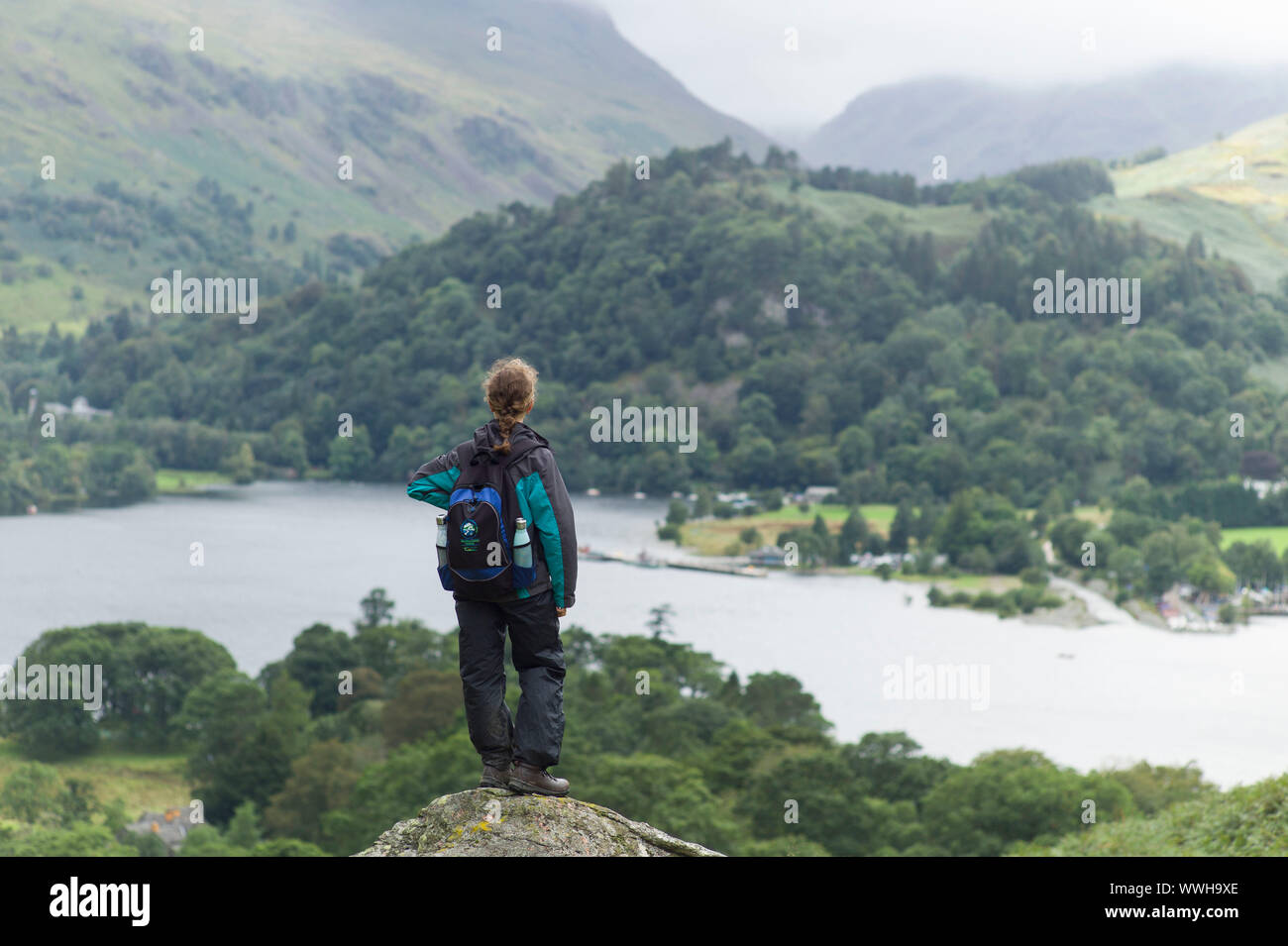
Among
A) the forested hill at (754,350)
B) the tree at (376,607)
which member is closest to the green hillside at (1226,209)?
the forested hill at (754,350)

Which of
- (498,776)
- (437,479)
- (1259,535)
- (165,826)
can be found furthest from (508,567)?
(1259,535)

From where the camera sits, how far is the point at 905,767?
37.1 meters

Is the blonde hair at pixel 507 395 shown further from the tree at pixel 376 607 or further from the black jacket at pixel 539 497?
the tree at pixel 376 607

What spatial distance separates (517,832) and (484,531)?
1.25 meters

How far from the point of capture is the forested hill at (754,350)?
111812 mm

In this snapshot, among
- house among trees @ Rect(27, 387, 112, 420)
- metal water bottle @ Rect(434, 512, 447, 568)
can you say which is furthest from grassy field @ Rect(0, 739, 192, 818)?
house among trees @ Rect(27, 387, 112, 420)

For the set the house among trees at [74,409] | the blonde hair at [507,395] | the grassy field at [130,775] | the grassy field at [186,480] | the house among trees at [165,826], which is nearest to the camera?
the blonde hair at [507,395]

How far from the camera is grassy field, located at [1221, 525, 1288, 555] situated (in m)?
92.4

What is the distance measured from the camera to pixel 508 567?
5387 millimetres

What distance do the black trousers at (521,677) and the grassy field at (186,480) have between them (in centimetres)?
11698

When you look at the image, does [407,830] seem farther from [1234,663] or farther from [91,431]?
[91,431]

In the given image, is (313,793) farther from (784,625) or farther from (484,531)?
(784,625)

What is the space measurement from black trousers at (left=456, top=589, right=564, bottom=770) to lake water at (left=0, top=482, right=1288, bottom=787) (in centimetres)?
3786

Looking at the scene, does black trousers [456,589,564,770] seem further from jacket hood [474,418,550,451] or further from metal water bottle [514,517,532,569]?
jacket hood [474,418,550,451]
